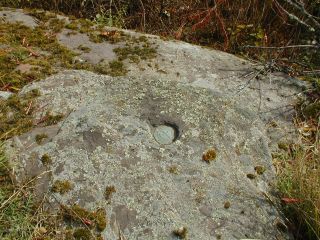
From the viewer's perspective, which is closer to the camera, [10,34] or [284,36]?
[10,34]

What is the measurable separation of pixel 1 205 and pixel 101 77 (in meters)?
1.16

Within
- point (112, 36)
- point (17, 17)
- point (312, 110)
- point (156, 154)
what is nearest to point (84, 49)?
point (112, 36)

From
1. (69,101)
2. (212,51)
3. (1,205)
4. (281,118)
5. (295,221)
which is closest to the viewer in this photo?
(1,205)

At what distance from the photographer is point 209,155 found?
2545 millimetres

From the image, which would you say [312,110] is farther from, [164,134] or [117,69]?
[117,69]

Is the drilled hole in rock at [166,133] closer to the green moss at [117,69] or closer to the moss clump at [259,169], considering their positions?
the moss clump at [259,169]

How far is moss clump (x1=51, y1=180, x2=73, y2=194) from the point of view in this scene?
2.32 m

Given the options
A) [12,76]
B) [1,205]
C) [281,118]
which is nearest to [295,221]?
[281,118]

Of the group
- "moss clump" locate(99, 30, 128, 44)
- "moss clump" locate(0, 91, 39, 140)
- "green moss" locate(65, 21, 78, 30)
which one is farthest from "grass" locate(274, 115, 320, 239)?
"green moss" locate(65, 21, 78, 30)

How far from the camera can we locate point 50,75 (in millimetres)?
3098

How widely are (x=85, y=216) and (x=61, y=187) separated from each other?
216mm

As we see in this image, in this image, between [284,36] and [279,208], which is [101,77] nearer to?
[279,208]

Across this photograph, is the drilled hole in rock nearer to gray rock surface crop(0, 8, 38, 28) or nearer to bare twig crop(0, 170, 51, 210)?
bare twig crop(0, 170, 51, 210)

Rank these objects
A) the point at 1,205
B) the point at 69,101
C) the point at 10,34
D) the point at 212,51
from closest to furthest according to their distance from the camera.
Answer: the point at 1,205 < the point at 69,101 < the point at 10,34 < the point at 212,51
